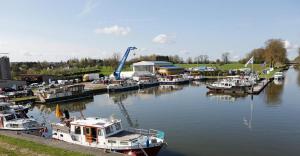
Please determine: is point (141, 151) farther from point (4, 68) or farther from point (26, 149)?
point (4, 68)

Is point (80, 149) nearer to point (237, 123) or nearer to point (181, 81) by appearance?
point (237, 123)

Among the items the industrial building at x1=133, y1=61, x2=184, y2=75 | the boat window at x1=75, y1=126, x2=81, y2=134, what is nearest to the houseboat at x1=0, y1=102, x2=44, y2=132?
the boat window at x1=75, y1=126, x2=81, y2=134

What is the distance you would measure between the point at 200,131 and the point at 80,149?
15301 mm

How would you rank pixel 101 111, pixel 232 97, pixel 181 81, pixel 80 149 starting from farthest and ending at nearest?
pixel 181 81 < pixel 232 97 < pixel 101 111 < pixel 80 149

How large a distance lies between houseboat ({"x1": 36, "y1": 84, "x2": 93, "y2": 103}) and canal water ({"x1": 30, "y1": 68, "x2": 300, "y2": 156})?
343 cm

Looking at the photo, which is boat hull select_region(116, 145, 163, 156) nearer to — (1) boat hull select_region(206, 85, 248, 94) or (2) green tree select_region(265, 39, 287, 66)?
(1) boat hull select_region(206, 85, 248, 94)

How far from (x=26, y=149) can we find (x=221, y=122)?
76.8 feet

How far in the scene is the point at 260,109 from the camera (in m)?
45.4

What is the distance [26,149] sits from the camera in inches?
816

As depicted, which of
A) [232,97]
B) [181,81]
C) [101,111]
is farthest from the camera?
[181,81]

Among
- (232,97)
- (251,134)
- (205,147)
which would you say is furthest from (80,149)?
(232,97)

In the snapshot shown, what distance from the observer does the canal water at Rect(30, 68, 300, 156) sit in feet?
85.3

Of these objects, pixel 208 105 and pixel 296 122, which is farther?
pixel 208 105

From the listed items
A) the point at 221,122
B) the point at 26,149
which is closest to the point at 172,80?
the point at 221,122
